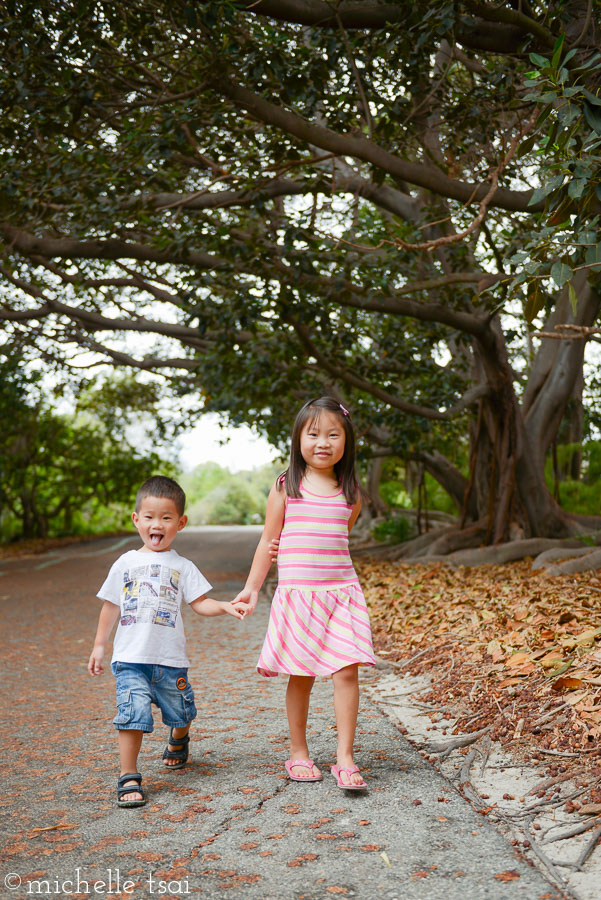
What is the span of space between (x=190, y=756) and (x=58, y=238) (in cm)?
739

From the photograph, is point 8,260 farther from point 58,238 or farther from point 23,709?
point 23,709

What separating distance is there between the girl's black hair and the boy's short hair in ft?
1.45

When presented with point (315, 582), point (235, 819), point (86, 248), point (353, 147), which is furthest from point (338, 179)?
point (235, 819)

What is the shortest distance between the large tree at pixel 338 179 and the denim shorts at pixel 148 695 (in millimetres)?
2361

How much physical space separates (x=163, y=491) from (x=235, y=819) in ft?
4.33

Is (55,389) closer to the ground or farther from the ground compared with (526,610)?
farther from the ground

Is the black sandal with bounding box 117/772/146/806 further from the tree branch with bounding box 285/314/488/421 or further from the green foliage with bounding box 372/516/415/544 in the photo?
the green foliage with bounding box 372/516/415/544

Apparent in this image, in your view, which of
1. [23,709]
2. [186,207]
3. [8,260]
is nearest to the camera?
[23,709]

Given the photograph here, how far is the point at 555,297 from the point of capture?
11.3m

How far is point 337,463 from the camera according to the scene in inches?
147

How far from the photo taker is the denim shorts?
3273 mm

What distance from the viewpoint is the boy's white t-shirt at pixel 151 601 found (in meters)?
3.43

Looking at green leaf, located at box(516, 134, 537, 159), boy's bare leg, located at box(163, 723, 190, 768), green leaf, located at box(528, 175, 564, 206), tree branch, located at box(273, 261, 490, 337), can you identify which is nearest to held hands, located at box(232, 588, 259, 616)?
boy's bare leg, located at box(163, 723, 190, 768)

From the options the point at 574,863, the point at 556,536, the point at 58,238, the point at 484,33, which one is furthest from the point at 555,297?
the point at 574,863
